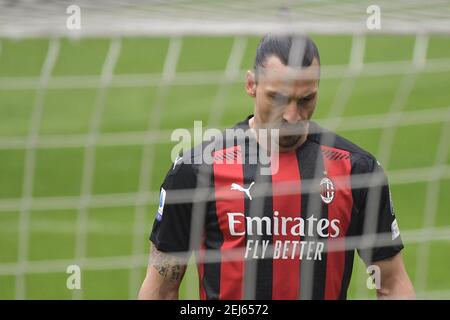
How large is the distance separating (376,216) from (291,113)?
17.4 inches

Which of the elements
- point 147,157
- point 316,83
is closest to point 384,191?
point 316,83

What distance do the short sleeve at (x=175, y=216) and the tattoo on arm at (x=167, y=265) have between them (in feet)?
0.08

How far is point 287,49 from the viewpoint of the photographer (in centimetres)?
291

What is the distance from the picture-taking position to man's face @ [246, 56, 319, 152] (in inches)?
109

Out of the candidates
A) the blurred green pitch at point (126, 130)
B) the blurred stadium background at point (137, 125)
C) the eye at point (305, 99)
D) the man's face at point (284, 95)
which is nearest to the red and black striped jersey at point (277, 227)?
the man's face at point (284, 95)

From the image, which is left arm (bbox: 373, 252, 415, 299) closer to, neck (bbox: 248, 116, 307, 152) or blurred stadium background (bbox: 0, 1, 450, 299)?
neck (bbox: 248, 116, 307, 152)

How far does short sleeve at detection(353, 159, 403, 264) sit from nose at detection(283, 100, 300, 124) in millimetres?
295

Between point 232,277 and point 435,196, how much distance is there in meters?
4.93

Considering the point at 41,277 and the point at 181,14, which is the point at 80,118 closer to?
the point at 41,277

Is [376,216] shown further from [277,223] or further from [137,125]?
[137,125]

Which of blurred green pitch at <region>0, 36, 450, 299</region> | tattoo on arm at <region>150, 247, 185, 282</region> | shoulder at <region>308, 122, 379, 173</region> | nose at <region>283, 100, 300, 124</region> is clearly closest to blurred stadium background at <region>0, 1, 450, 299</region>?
blurred green pitch at <region>0, 36, 450, 299</region>

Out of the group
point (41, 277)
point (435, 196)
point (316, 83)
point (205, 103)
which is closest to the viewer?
point (316, 83)

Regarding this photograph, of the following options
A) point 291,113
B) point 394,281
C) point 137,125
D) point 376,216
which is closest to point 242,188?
point 291,113
